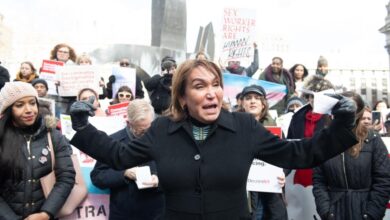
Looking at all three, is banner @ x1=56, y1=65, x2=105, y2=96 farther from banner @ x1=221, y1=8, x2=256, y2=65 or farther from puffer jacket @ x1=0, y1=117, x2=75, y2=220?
puffer jacket @ x1=0, y1=117, x2=75, y2=220

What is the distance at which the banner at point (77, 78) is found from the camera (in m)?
7.59

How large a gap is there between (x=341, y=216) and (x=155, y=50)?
15.7 meters

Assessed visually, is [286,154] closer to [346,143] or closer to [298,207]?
[346,143]

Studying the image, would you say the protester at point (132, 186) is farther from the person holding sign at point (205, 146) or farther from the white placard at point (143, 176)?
the person holding sign at point (205, 146)

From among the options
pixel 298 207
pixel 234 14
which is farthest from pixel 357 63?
pixel 298 207

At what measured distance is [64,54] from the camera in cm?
859

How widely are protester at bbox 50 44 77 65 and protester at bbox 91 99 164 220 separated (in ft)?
15.1

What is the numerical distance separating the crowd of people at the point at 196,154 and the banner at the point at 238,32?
3.69 meters

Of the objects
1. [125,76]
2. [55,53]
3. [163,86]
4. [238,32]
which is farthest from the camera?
[238,32]

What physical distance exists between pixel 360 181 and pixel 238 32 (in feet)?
20.8

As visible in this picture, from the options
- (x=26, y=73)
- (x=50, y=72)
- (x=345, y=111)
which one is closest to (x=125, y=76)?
(x=50, y=72)

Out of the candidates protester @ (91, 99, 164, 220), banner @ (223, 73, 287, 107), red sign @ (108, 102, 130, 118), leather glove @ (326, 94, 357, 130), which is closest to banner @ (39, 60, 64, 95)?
red sign @ (108, 102, 130, 118)

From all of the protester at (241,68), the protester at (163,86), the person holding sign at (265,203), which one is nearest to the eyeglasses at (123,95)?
the protester at (163,86)

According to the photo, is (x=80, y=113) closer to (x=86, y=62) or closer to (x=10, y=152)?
(x=10, y=152)
